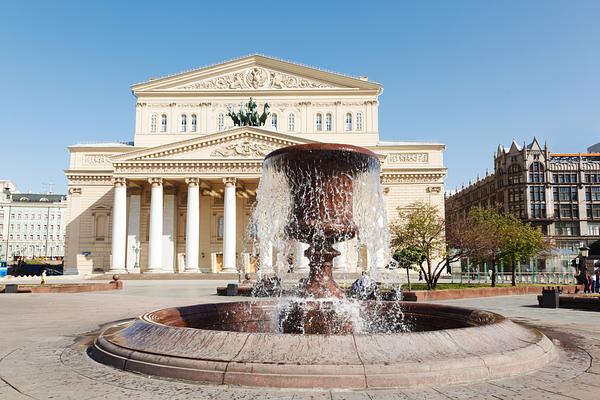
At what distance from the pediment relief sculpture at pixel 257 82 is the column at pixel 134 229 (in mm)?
15109

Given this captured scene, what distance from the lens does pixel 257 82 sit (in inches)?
2331

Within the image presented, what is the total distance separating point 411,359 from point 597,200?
90.7 meters

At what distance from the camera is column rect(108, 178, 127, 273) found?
49844mm

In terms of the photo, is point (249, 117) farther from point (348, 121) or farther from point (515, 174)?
point (515, 174)

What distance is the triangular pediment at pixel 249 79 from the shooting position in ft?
193

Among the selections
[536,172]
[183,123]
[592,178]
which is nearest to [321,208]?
[183,123]

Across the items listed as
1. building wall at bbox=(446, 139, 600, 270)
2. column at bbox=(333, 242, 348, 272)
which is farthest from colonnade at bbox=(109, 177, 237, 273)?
building wall at bbox=(446, 139, 600, 270)

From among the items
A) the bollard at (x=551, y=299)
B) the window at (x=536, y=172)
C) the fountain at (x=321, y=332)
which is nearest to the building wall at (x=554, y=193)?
the window at (x=536, y=172)

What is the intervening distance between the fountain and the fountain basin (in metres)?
0.01

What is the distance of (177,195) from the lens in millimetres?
55656

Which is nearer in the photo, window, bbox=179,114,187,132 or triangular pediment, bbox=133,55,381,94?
triangular pediment, bbox=133,55,381,94

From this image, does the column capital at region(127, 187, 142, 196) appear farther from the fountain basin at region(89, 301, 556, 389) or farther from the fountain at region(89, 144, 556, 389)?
the fountain basin at region(89, 301, 556, 389)

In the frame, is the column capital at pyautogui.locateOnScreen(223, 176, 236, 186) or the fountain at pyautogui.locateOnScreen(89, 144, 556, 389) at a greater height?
the column capital at pyautogui.locateOnScreen(223, 176, 236, 186)

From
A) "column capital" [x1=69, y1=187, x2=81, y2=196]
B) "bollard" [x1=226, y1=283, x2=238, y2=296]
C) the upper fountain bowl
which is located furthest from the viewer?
"column capital" [x1=69, y1=187, x2=81, y2=196]
